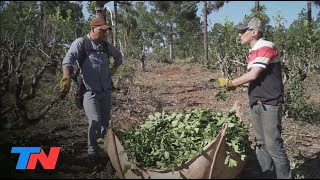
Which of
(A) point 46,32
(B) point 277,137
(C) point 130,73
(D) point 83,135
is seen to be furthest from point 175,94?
(B) point 277,137

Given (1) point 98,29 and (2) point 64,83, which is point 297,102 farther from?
(2) point 64,83

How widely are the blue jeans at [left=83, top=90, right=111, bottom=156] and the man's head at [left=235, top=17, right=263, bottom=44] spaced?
66.7 inches

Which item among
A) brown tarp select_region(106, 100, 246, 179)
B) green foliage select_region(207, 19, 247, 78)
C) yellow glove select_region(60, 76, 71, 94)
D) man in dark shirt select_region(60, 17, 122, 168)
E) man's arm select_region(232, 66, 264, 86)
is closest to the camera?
brown tarp select_region(106, 100, 246, 179)

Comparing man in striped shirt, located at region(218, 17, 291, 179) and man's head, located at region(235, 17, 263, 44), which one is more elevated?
man's head, located at region(235, 17, 263, 44)


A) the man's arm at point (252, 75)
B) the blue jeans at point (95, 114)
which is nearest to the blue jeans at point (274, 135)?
the man's arm at point (252, 75)

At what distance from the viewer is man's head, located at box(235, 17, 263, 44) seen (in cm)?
366

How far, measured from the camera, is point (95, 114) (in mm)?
4125

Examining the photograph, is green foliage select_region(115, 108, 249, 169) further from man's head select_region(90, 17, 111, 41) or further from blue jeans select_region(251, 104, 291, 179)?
man's head select_region(90, 17, 111, 41)

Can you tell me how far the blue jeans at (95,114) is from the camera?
4.09m

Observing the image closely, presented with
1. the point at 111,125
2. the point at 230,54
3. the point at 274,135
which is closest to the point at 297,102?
the point at 274,135

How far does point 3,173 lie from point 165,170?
1.67 m

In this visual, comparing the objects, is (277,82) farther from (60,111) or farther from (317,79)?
(317,79)

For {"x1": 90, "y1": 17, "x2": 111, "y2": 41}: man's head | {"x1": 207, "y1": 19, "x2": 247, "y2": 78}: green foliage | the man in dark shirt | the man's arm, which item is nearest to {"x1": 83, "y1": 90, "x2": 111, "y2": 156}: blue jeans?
the man in dark shirt

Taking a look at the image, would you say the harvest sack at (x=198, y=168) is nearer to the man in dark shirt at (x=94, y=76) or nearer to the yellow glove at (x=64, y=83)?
the man in dark shirt at (x=94, y=76)
